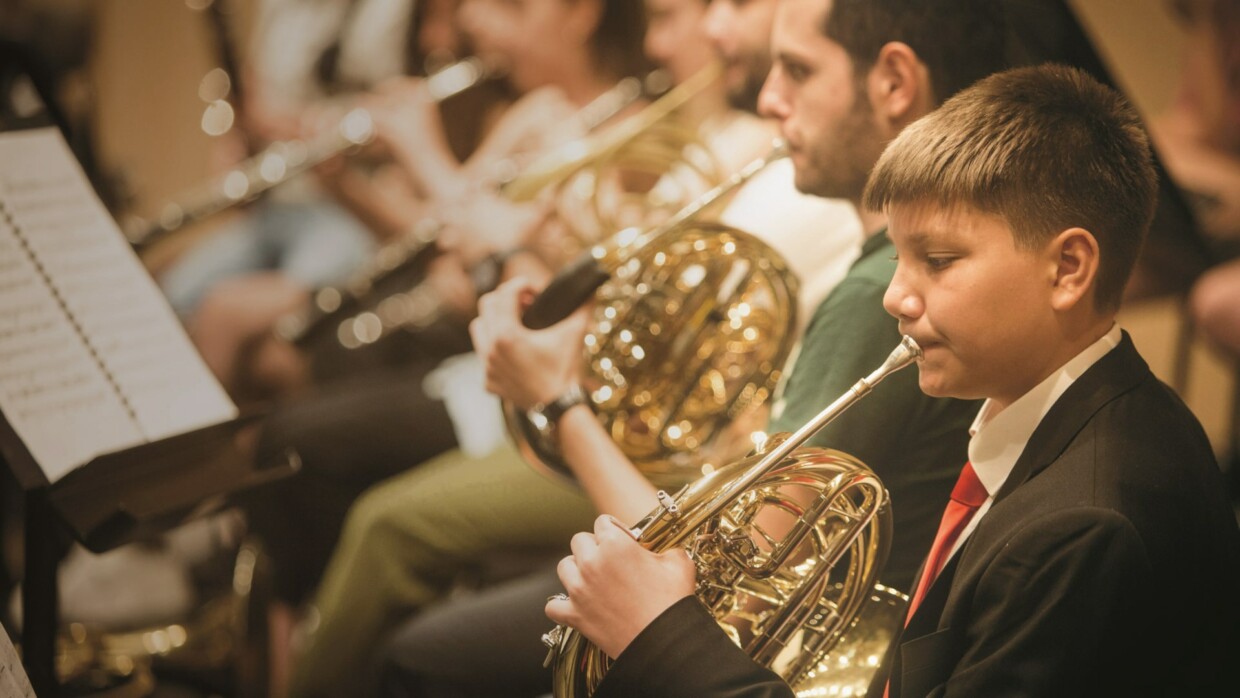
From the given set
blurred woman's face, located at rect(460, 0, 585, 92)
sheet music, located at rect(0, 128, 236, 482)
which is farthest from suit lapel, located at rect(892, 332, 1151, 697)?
blurred woman's face, located at rect(460, 0, 585, 92)

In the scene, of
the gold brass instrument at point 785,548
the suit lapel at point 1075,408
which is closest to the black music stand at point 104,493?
the gold brass instrument at point 785,548

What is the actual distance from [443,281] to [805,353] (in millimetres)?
1727

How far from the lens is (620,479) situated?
1.36 metres

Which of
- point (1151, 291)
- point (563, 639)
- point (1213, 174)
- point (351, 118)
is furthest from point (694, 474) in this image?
point (351, 118)

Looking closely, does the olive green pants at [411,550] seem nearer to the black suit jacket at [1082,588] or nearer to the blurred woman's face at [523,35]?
the black suit jacket at [1082,588]

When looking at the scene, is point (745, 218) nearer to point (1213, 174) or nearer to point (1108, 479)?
point (1108, 479)

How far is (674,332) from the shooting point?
153 cm

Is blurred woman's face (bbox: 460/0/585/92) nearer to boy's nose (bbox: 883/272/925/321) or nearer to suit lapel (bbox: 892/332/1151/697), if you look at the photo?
boy's nose (bbox: 883/272/925/321)

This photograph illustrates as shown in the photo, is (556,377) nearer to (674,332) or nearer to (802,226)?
(674,332)

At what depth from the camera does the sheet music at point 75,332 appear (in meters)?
1.46

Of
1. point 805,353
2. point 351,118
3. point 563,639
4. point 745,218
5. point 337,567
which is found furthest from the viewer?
point 351,118

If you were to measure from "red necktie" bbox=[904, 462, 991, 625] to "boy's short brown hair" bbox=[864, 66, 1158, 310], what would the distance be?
0.70 ft

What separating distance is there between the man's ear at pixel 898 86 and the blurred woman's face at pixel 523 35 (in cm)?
162

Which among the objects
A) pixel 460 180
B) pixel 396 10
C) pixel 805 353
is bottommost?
pixel 805 353
